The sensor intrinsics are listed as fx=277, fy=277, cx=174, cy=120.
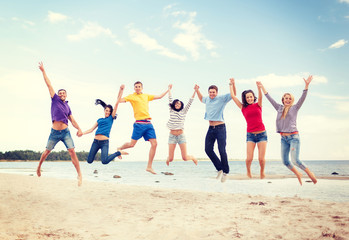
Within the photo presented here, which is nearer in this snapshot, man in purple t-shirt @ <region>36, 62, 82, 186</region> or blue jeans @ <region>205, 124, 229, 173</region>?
blue jeans @ <region>205, 124, 229, 173</region>

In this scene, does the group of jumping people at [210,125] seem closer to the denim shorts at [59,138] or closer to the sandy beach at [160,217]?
the denim shorts at [59,138]

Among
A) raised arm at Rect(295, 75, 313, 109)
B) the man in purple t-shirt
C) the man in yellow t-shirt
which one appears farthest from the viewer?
the man in yellow t-shirt

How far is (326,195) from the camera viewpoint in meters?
25.4

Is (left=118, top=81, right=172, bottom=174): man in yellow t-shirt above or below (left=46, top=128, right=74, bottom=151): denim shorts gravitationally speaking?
above

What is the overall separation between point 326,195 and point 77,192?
21.6 meters

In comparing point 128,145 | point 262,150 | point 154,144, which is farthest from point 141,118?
point 262,150

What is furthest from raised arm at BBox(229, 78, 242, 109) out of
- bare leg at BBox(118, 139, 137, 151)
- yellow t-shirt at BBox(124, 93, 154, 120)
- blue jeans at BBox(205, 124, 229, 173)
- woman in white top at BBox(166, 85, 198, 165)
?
bare leg at BBox(118, 139, 137, 151)

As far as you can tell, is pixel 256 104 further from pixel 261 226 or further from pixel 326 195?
pixel 326 195

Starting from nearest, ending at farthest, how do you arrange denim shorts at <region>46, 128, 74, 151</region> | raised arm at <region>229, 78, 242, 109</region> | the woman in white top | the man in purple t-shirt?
raised arm at <region>229, 78, 242, 109</region> → the man in purple t-shirt → denim shorts at <region>46, 128, 74, 151</region> → the woman in white top

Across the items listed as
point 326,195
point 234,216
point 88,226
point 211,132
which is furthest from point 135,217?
point 326,195

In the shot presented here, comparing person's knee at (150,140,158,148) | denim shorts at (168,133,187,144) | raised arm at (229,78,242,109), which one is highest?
raised arm at (229,78,242,109)

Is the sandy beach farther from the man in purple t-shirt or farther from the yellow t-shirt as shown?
the yellow t-shirt

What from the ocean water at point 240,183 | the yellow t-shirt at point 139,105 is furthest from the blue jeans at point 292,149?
the ocean water at point 240,183

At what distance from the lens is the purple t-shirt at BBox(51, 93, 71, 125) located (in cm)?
927
